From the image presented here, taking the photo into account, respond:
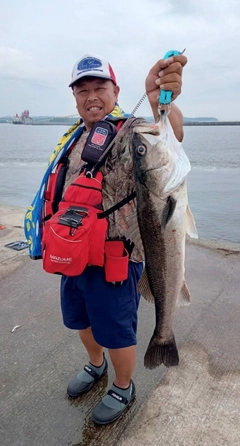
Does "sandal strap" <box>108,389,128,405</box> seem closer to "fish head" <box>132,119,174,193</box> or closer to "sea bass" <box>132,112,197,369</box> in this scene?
"sea bass" <box>132,112,197,369</box>

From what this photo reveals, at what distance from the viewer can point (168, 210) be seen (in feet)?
6.78

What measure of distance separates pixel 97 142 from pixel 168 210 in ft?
1.97

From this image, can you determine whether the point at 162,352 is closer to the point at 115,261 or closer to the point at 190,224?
the point at 115,261

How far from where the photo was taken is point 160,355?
244 centimetres

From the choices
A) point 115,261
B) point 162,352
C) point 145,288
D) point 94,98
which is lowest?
point 162,352

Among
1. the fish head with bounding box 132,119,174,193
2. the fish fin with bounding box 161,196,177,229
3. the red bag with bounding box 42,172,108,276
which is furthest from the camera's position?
the red bag with bounding box 42,172,108,276

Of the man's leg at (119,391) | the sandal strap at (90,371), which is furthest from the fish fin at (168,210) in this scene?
the sandal strap at (90,371)

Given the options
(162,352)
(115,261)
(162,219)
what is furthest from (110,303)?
(162,219)

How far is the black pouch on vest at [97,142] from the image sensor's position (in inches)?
88.2

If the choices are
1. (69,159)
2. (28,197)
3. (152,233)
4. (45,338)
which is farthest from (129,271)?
(28,197)

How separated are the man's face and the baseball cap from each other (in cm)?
4

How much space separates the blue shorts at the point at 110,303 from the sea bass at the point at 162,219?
0.14m

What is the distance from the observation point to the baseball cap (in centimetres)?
241

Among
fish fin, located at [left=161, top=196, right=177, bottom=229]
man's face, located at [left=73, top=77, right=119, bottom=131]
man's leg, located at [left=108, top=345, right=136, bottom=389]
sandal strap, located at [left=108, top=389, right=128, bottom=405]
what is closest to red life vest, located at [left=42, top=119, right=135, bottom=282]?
fish fin, located at [left=161, top=196, right=177, bottom=229]
